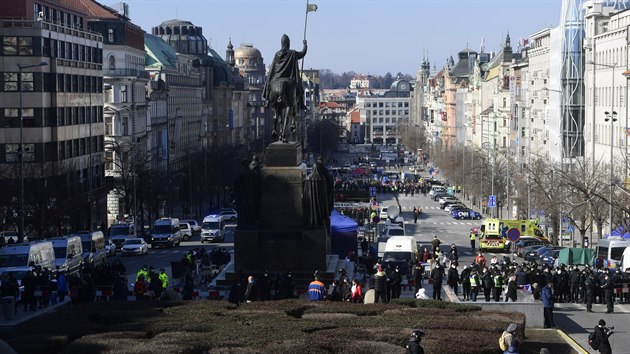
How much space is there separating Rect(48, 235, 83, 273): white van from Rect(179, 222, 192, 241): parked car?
2979 cm

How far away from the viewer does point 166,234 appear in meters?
83.0

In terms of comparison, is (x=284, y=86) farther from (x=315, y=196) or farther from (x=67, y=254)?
(x=67, y=254)

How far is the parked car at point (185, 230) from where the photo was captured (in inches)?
3597

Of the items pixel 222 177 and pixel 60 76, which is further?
pixel 222 177

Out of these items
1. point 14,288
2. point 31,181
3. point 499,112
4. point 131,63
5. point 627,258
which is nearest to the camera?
point 14,288

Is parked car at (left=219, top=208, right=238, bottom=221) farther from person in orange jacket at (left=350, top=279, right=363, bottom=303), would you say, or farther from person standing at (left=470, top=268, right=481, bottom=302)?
person in orange jacket at (left=350, top=279, right=363, bottom=303)

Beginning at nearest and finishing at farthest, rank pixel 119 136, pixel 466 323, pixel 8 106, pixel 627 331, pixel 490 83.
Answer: pixel 466 323 → pixel 627 331 → pixel 8 106 → pixel 119 136 → pixel 490 83

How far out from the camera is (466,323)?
3478 centimetres

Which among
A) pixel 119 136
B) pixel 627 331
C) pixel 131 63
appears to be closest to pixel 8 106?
pixel 119 136

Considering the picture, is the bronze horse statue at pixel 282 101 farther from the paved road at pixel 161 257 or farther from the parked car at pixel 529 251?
the parked car at pixel 529 251

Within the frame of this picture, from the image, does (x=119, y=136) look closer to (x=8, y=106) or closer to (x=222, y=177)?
(x=222, y=177)

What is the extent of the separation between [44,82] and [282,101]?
48821mm

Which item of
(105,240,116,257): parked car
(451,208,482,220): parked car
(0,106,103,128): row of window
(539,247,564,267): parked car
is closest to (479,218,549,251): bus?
(539,247,564,267): parked car

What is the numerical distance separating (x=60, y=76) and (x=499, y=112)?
8590 centimetres
